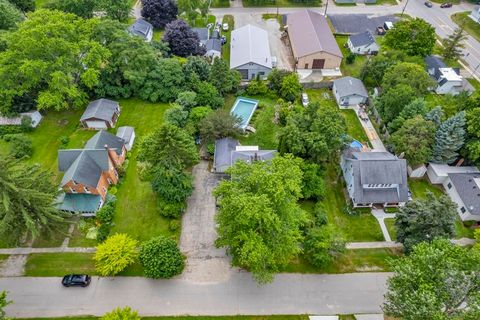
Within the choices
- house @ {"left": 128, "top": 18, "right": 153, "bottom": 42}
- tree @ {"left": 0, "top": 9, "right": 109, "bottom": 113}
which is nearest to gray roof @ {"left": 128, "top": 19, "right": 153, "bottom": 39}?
house @ {"left": 128, "top": 18, "right": 153, "bottom": 42}

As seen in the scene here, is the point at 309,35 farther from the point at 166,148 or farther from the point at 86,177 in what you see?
the point at 86,177

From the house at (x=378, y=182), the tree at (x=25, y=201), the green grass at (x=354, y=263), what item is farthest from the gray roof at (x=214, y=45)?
the green grass at (x=354, y=263)

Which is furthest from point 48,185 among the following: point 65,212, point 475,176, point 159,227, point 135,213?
point 475,176

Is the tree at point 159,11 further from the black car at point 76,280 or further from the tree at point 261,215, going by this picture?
the black car at point 76,280

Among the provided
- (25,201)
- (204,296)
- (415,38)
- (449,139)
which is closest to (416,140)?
(449,139)

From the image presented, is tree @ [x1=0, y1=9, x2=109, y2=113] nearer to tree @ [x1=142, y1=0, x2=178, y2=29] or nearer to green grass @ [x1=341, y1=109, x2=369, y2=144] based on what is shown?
tree @ [x1=142, y1=0, x2=178, y2=29]

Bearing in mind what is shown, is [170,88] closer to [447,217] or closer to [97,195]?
[97,195]
